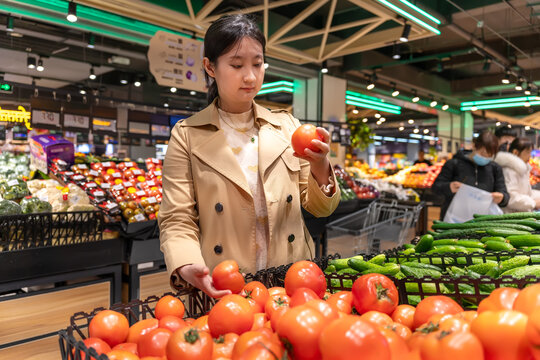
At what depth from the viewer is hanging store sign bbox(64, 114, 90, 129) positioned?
14.6 feet

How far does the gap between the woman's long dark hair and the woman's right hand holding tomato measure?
2.44 feet

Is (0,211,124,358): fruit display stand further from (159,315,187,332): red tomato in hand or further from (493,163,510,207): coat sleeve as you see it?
(493,163,510,207): coat sleeve

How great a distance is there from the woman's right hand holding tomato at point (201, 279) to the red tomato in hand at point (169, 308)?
8 cm

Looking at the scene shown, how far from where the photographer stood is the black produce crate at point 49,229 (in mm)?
2607

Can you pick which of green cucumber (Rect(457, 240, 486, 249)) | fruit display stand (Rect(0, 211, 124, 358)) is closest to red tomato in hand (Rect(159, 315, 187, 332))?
green cucumber (Rect(457, 240, 486, 249))

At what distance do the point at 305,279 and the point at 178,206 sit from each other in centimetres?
59

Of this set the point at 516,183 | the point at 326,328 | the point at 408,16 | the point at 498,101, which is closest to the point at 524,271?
the point at 326,328

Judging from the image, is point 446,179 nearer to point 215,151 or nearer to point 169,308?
point 215,151

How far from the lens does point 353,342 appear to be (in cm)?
64

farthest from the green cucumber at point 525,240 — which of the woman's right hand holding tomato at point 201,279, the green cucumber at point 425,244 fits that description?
the woman's right hand holding tomato at point 201,279

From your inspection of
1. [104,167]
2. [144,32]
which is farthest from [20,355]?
[144,32]

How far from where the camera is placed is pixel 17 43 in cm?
605

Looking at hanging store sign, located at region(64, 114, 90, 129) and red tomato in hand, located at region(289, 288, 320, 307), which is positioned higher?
hanging store sign, located at region(64, 114, 90, 129)

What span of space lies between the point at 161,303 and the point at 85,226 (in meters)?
2.13
